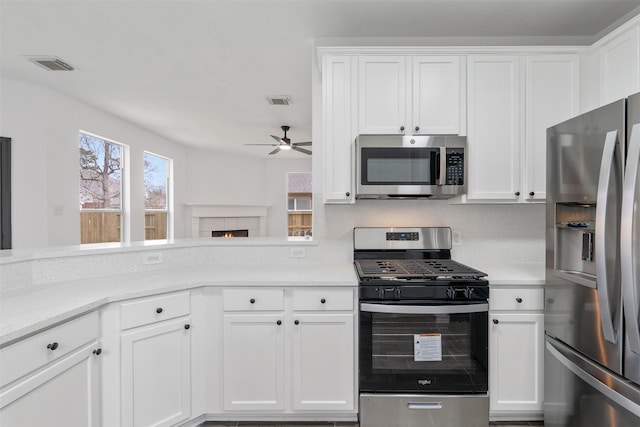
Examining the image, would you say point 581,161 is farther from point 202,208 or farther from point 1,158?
point 202,208

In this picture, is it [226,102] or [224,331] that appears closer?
[224,331]

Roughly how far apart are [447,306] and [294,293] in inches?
33.9

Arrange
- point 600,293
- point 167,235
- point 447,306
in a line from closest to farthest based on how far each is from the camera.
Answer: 1. point 600,293
2. point 447,306
3. point 167,235

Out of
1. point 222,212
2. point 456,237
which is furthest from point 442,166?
point 222,212

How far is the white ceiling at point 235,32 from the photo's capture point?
2236 mm

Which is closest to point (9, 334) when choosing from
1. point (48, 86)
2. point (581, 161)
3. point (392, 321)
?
point (392, 321)

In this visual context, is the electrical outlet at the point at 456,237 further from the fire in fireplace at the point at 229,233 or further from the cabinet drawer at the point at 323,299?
the fire in fireplace at the point at 229,233

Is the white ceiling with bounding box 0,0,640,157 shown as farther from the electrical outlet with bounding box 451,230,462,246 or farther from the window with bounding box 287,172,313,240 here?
the window with bounding box 287,172,313,240

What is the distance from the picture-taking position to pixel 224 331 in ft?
6.42

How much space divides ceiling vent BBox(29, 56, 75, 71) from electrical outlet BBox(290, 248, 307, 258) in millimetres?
2850

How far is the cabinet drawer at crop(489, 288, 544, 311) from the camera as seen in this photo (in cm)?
194

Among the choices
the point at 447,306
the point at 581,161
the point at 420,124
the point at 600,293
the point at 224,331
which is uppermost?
the point at 420,124

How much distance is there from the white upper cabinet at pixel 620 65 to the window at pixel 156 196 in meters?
6.27

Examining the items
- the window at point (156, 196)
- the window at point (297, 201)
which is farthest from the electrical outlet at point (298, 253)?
the window at point (297, 201)
